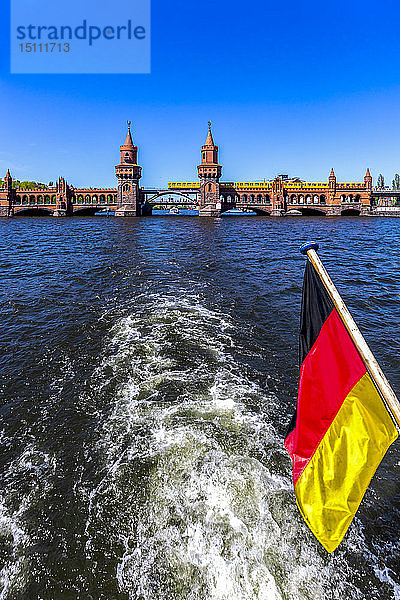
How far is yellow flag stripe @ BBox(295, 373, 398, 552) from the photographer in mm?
2592

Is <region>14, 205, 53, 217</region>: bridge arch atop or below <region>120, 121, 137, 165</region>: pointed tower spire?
below

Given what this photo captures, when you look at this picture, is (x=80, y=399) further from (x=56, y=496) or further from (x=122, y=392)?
(x=56, y=496)

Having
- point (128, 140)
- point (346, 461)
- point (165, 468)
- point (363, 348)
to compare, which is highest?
point (128, 140)

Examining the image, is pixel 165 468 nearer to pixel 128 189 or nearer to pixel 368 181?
pixel 128 189

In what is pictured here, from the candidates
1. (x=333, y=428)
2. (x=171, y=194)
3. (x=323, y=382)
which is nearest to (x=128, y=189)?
(x=171, y=194)

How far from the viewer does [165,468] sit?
4941 mm

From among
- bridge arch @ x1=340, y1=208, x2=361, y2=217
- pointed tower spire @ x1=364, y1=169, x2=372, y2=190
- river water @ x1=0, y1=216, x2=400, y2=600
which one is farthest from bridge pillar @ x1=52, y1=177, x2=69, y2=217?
river water @ x1=0, y1=216, x2=400, y2=600

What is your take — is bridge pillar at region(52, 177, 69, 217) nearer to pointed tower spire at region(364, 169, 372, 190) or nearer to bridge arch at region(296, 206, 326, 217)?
bridge arch at region(296, 206, 326, 217)

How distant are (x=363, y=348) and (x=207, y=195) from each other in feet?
377

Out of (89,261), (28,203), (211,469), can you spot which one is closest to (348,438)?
(211,469)

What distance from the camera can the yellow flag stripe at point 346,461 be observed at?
259 centimetres

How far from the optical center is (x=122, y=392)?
6992 mm

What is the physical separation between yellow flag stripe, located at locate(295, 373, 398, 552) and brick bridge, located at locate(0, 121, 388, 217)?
110002mm

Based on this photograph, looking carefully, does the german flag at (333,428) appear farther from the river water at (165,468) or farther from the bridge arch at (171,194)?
the bridge arch at (171,194)
